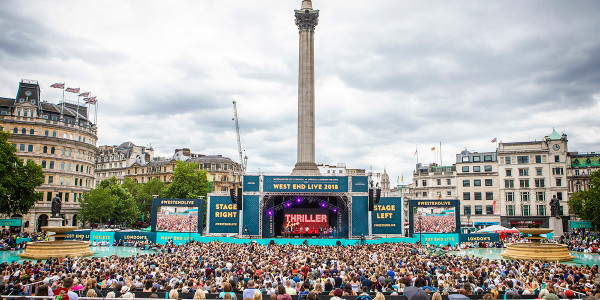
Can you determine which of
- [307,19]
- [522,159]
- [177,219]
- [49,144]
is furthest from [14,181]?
[522,159]

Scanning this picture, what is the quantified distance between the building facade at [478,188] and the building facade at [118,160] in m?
71.0

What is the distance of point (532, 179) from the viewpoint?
6494 cm

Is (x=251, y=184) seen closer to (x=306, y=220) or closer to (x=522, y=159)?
(x=306, y=220)

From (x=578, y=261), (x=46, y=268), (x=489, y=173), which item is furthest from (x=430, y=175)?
(x=46, y=268)

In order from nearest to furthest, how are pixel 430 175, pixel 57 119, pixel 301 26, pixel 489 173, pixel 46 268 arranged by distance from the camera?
pixel 46 268
pixel 301 26
pixel 57 119
pixel 489 173
pixel 430 175

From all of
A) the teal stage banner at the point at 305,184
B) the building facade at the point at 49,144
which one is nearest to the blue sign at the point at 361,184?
the teal stage banner at the point at 305,184

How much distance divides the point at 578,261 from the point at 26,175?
5102 centimetres

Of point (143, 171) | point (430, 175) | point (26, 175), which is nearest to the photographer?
point (26, 175)

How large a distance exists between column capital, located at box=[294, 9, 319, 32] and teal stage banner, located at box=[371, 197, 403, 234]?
77.4 ft

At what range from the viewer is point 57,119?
61750mm

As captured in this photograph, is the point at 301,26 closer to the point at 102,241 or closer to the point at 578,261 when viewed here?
the point at 102,241

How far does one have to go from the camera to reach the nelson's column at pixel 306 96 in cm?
4947

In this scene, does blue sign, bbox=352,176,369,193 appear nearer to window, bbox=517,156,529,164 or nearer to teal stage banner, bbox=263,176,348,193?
teal stage banner, bbox=263,176,348,193

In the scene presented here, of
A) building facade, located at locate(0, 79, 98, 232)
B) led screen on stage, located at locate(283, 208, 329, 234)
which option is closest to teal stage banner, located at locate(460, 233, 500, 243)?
led screen on stage, located at locate(283, 208, 329, 234)
